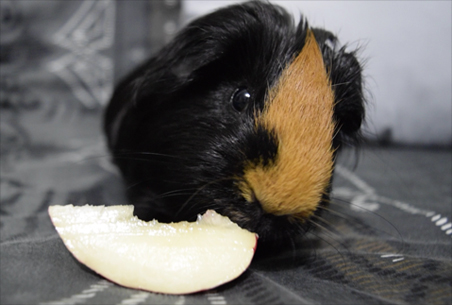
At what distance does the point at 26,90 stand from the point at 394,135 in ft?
5.37

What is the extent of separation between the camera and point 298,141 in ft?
2.26

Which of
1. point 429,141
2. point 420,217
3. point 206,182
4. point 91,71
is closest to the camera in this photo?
point 206,182

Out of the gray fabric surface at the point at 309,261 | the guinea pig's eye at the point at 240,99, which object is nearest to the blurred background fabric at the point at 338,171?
the gray fabric surface at the point at 309,261

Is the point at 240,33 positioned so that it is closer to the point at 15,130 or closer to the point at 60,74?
the point at 15,130

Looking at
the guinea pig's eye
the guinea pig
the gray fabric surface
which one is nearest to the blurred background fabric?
the gray fabric surface

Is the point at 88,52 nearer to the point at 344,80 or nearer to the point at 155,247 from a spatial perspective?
the point at 344,80

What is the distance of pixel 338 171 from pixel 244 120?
890mm

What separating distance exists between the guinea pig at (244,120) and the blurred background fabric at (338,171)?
12 centimetres

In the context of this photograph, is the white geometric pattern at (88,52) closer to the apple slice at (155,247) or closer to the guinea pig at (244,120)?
the guinea pig at (244,120)

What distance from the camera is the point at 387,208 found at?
1.10 m

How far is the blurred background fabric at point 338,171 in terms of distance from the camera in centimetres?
62

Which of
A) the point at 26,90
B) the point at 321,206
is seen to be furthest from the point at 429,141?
the point at 26,90

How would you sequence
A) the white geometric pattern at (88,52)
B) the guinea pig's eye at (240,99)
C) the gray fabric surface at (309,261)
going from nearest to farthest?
the gray fabric surface at (309,261)
the guinea pig's eye at (240,99)
the white geometric pattern at (88,52)

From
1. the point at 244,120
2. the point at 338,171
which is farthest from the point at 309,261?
the point at 338,171
